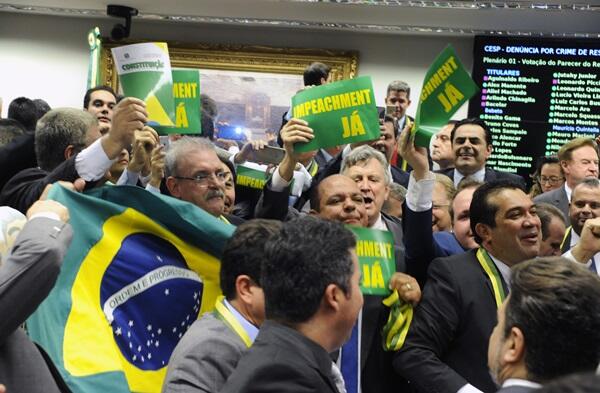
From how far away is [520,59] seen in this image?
1030 cm

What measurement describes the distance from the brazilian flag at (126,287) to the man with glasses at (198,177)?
429 mm

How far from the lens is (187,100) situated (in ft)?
16.4

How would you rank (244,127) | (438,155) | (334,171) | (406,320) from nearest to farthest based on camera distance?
1. (406,320)
2. (334,171)
3. (438,155)
4. (244,127)

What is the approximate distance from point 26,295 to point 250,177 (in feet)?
8.28

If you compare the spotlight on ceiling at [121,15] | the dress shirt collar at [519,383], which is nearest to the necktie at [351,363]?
the dress shirt collar at [519,383]

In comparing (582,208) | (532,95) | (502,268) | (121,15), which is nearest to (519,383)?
(502,268)

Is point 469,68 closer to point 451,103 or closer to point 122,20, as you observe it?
point 122,20

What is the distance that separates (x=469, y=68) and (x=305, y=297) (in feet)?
26.7

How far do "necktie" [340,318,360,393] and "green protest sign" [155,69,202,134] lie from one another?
52.5 inches

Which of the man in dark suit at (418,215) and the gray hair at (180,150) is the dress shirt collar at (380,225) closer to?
the man in dark suit at (418,215)

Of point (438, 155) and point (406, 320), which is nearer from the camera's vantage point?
point (406, 320)

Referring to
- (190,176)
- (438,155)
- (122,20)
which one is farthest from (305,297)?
(122,20)

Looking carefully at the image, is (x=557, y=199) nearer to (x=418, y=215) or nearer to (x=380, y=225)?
(x=380, y=225)

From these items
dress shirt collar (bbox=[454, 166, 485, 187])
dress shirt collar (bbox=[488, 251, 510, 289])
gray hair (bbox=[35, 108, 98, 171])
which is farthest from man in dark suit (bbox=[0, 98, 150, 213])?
dress shirt collar (bbox=[454, 166, 485, 187])
